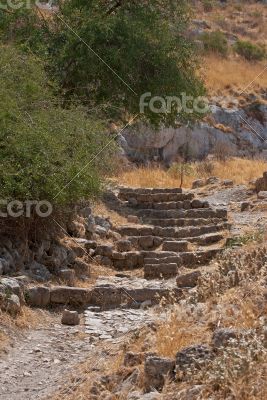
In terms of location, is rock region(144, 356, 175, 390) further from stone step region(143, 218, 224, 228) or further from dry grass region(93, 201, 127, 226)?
stone step region(143, 218, 224, 228)

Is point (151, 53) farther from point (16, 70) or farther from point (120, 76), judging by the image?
point (16, 70)

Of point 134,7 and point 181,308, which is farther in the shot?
point 134,7

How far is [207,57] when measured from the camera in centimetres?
3459

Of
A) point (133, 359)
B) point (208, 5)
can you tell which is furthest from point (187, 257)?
point (208, 5)

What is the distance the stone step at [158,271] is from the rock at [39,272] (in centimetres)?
157

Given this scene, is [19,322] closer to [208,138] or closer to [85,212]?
[85,212]

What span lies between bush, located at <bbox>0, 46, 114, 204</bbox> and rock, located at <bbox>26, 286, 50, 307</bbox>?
4.45ft

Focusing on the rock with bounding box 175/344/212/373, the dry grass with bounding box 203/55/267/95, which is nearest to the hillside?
the rock with bounding box 175/344/212/373

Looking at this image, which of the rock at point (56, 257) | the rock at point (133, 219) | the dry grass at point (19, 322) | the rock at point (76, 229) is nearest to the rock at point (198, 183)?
the rock at point (133, 219)

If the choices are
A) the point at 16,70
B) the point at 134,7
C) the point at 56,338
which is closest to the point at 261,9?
the point at 134,7

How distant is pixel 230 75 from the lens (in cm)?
3181

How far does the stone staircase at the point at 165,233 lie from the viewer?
1169 cm

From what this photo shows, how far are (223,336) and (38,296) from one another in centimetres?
417

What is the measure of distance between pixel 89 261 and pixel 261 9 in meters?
38.4
